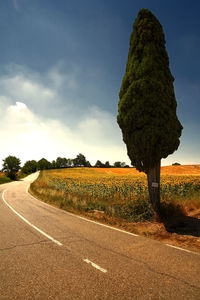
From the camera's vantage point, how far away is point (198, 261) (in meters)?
4.36

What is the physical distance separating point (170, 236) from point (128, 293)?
408cm

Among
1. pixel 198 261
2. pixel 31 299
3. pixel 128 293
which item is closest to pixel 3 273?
pixel 31 299

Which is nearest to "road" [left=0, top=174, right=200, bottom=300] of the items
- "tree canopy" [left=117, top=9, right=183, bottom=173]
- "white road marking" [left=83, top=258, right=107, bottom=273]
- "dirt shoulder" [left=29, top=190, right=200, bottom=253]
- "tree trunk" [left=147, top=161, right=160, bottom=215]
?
"white road marking" [left=83, top=258, right=107, bottom=273]

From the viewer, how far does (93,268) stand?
12.8 feet

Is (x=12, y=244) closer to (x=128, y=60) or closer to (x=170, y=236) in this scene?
(x=170, y=236)

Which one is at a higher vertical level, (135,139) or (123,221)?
(135,139)

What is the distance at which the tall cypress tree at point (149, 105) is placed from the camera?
802 centimetres

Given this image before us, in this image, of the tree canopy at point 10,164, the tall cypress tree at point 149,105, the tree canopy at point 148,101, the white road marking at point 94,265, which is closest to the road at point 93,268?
the white road marking at point 94,265

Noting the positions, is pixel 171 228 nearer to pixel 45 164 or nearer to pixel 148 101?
pixel 148 101

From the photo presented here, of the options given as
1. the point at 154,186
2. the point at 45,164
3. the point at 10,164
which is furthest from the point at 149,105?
the point at 45,164

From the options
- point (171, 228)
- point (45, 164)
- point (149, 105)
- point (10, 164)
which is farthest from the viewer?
point (45, 164)

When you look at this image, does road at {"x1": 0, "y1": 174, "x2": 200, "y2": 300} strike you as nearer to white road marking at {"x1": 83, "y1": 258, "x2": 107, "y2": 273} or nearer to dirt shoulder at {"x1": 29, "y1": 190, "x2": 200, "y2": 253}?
white road marking at {"x1": 83, "y1": 258, "x2": 107, "y2": 273}

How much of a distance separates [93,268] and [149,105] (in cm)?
708

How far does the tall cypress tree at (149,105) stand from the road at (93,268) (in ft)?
12.0
